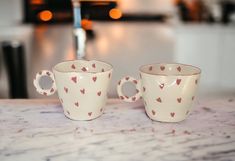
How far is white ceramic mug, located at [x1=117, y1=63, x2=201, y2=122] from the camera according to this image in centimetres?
58

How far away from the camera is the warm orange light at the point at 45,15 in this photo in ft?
11.0

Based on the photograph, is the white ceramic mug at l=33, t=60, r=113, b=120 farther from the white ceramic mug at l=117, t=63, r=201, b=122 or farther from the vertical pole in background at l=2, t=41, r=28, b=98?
the vertical pole in background at l=2, t=41, r=28, b=98

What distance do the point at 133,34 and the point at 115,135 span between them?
2.92 meters

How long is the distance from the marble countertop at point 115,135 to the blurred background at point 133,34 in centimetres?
232

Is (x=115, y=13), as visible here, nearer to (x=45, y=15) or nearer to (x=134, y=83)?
(x=45, y=15)

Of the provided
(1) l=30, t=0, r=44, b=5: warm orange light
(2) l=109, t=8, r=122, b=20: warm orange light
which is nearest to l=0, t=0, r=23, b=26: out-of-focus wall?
(1) l=30, t=0, r=44, b=5: warm orange light

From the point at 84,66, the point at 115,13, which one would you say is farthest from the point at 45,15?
the point at 84,66

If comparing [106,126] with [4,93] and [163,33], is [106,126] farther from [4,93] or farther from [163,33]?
[163,33]

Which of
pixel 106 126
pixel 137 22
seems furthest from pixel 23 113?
pixel 137 22

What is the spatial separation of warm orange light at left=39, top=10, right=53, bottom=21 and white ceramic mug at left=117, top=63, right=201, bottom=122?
2.86m

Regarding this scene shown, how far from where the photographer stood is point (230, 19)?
3123 millimetres

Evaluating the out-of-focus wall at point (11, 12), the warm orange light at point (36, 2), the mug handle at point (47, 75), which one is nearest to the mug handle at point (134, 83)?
the mug handle at point (47, 75)

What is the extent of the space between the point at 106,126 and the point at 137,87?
93mm

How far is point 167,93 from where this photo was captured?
0.59 m
